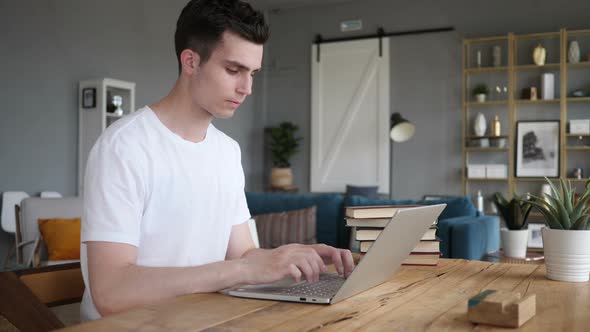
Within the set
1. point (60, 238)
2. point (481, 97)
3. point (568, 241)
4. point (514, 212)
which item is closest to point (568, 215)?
point (568, 241)

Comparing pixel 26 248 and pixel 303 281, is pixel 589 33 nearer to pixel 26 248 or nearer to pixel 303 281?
pixel 26 248

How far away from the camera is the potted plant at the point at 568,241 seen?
142 cm

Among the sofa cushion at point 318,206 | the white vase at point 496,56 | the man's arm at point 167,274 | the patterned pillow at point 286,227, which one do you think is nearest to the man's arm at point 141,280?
the man's arm at point 167,274

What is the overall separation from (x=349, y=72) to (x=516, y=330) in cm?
786

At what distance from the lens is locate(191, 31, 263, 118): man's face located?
58.4 inches

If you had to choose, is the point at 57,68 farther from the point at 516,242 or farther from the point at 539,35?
the point at 539,35

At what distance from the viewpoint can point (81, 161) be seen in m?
6.30

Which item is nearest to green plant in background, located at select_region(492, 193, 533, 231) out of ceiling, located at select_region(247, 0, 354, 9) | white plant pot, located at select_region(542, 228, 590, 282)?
white plant pot, located at select_region(542, 228, 590, 282)

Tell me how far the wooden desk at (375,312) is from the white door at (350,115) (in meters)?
7.01

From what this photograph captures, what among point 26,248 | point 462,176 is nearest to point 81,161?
point 26,248

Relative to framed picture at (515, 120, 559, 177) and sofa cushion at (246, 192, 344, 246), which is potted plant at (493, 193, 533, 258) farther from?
framed picture at (515, 120, 559, 177)

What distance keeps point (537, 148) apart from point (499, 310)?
7032mm

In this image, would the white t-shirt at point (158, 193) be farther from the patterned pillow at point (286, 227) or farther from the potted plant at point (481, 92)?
the potted plant at point (481, 92)

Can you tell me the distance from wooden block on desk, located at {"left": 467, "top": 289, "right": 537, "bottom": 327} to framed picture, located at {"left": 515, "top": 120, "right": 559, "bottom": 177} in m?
6.88
